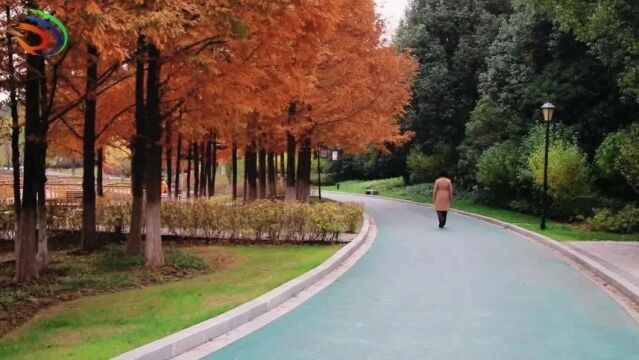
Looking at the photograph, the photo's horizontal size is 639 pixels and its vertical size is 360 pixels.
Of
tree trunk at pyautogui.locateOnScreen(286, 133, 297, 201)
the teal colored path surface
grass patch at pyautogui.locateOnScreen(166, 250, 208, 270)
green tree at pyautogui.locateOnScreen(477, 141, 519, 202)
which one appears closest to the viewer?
the teal colored path surface

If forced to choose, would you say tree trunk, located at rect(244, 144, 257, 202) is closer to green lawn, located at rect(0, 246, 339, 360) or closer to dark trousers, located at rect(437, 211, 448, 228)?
dark trousers, located at rect(437, 211, 448, 228)

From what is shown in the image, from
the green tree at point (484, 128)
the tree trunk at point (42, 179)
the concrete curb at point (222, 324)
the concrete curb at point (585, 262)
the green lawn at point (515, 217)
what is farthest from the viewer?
the green tree at point (484, 128)

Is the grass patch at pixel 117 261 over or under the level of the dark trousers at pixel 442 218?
under

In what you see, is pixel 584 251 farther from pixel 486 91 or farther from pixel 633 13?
Result: pixel 486 91

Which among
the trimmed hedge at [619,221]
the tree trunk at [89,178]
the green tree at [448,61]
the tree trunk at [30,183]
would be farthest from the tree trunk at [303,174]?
the tree trunk at [30,183]

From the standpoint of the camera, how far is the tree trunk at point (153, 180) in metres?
12.5

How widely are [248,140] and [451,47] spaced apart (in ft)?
70.4

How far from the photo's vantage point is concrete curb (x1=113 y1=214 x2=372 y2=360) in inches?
229

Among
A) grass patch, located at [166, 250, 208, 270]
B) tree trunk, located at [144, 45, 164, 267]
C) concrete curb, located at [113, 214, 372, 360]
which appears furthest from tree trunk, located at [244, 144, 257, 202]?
concrete curb, located at [113, 214, 372, 360]

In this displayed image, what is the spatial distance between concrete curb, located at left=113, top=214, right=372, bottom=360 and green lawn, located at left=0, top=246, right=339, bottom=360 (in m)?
0.20

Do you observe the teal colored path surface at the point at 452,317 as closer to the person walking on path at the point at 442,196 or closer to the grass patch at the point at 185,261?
the grass patch at the point at 185,261

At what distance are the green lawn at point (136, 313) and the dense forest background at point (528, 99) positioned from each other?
10951mm

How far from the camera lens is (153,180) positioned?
12.7 m

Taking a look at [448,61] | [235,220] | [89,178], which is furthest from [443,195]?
[448,61]
